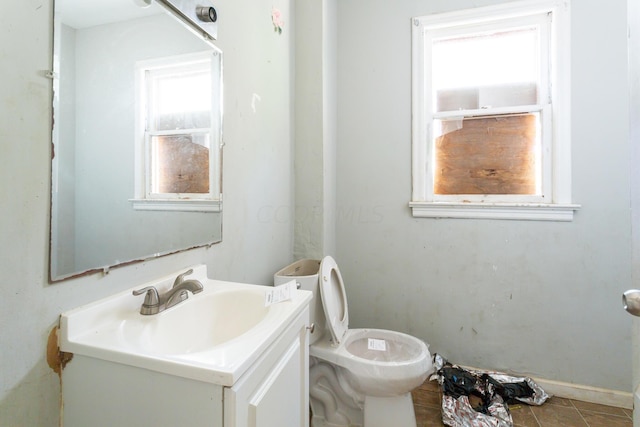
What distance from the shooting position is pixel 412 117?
6.01 ft

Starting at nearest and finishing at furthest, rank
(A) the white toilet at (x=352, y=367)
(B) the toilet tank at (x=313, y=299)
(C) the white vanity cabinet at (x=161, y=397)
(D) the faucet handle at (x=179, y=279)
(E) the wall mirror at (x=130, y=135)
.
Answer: (C) the white vanity cabinet at (x=161, y=397)
(E) the wall mirror at (x=130, y=135)
(D) the faucet handle at (x=179, y=279)
(A) the white toilet at (x=352, y=367)
(B) the toilet tank at (x=313, y=299)

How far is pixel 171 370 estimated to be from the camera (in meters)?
0.52

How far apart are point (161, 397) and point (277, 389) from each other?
10.3 inches

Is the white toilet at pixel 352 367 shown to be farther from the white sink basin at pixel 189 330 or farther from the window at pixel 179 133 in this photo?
the window at pixel 179 133

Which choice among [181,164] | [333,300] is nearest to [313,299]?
[333,300]

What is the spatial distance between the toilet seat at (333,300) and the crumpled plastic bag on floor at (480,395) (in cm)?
68

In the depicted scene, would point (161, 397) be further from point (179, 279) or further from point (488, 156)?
point (488, 156)

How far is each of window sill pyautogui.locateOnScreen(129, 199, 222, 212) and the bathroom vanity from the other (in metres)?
0.23

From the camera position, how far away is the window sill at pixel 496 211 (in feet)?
5.25

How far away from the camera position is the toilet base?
126 cm

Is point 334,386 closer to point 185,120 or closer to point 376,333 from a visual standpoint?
point 376,333

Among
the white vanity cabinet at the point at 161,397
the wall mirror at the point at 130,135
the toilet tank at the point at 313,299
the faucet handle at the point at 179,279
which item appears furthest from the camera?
the toilet tank at the point at 313,299

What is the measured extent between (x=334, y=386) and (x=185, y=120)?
1.35 meters

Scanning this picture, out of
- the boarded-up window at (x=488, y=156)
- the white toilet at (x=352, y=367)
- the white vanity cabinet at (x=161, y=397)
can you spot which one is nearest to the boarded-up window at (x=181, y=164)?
the white vanity cabinet at (x=161, y=397)
